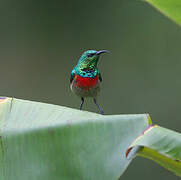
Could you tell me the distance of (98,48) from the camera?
4.26 m

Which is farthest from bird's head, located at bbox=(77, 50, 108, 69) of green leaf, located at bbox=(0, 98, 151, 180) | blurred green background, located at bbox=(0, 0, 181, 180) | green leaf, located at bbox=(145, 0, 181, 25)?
blurred green background, located at bbox=(0, 0, 181, 180)

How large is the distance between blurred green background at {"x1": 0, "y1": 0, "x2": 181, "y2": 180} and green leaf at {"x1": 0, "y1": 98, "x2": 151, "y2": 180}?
3043 mm

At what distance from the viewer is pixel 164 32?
410 centimetres

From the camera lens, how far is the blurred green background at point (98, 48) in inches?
159

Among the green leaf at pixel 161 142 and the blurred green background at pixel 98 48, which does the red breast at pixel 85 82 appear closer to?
the green leaf at pixel 161 142

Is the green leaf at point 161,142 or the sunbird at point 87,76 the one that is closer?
the green leaf at point 161,142

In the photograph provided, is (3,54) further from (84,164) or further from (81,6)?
(84,164)

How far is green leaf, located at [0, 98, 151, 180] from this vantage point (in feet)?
2.99

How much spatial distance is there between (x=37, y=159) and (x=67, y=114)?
14 centimetres

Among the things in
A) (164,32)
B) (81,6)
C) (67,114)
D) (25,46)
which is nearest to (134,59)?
(164,32)

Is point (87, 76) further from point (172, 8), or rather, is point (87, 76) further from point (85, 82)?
point (172, 8)

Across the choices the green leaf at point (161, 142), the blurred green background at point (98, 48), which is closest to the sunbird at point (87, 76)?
the green leaf at point (161, 142)

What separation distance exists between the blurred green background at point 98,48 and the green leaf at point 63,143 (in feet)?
9.98

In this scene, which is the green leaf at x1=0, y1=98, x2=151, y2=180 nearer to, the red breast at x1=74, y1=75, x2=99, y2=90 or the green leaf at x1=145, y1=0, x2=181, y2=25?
the green leaf at x1=145, y1=0, x2=181, y2=25
